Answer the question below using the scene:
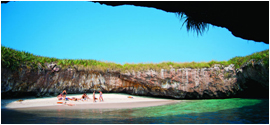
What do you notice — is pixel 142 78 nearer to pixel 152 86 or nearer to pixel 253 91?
pixel 152 86

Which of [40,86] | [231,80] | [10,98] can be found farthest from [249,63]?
[10,98]

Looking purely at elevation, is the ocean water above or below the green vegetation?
below

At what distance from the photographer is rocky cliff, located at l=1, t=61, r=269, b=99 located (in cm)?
1786

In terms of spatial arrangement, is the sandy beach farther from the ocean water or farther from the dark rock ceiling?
the dark rock ceiling

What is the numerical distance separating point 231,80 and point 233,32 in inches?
698

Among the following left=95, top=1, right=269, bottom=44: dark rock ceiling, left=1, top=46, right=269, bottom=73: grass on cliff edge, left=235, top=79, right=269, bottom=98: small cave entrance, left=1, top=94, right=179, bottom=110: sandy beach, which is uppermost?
left=1, top=46, right=269, bottom=73: grass on cliff edge

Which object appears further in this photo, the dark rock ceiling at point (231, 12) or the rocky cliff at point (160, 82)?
the rocky cliff at point (160, 82)

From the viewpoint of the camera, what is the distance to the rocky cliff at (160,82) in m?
17.9

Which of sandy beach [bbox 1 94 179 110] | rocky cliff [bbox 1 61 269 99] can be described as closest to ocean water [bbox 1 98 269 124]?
sandy beach [bbox 1 94 179 110]

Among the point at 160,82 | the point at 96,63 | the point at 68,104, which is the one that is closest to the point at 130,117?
the point at 68,104

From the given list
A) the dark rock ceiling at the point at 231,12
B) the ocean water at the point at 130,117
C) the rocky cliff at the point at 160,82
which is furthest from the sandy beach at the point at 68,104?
the dark rock ceiling at the point at 231,12

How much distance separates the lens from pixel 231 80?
63.4 feet

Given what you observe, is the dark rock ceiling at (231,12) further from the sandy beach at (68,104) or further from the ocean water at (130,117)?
the sandy beach at (68,104)

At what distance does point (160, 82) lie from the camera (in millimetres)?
20531
